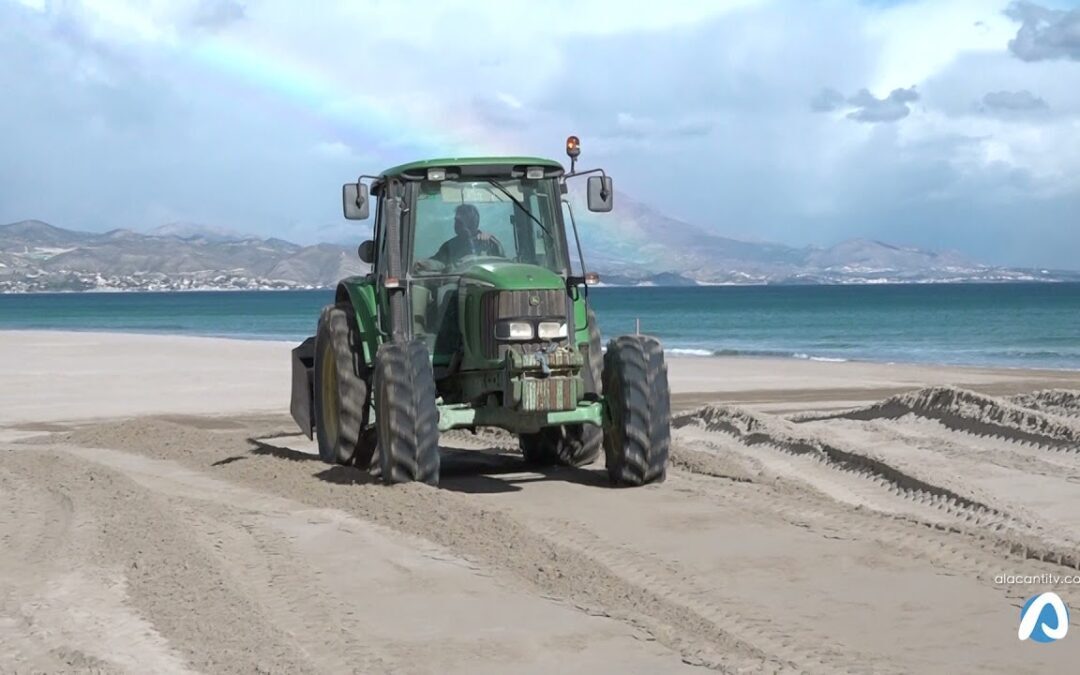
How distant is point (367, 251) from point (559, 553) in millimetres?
4783

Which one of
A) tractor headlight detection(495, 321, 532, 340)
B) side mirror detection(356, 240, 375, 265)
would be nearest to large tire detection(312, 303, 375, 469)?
side mirror detection(356, 240, 375, 265)

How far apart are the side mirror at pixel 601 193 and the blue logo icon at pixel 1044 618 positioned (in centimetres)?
484

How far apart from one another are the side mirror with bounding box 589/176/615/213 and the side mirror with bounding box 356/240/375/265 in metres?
2.23

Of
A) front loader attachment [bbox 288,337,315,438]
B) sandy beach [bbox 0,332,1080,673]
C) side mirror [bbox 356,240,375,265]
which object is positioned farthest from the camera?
front loader attachment [bbox 288,337,315,438]

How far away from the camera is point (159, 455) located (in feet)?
43.3

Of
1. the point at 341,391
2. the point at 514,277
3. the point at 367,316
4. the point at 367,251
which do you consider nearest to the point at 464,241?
the point at 514,277

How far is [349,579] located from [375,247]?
4.76 metres

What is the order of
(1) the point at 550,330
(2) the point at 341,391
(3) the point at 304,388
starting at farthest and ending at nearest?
(3) the point at 304,388 < (2) the point at 341,391 < (1) the point at 550,330

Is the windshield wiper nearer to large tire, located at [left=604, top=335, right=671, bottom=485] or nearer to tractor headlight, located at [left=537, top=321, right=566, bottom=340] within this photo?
tractor headlight, located at [left=537, top=321, right=566, bottom=340]

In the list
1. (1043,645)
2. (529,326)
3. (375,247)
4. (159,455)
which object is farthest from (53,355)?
(1043,645)

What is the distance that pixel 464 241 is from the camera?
35.8 feet

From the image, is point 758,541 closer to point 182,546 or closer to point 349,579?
point 349,579

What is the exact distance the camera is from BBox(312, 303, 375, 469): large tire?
1127 centimetres

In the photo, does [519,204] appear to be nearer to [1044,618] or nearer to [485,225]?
[485,225]
